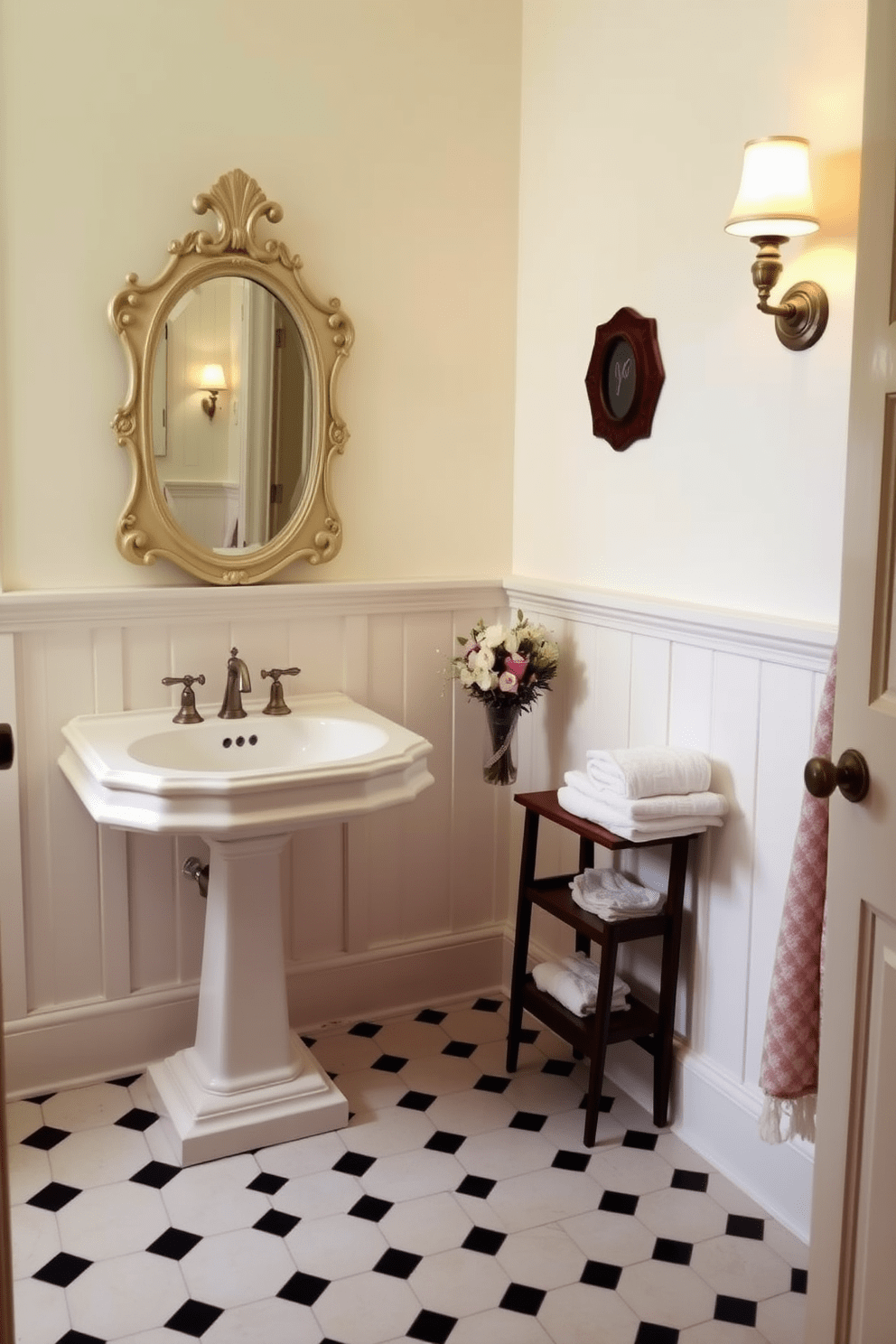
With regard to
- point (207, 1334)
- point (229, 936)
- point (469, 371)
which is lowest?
point (207, 1334)

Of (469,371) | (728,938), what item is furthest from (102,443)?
(728,938)

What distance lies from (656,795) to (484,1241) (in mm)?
908

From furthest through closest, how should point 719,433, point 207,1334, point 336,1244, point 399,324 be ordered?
point 399,324, point 719,433, point 336,1244, point 207,1334

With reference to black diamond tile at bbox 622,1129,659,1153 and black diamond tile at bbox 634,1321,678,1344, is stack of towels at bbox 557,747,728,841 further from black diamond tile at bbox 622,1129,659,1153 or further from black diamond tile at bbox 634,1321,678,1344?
black diamond tile at bbox 634,1321,678,1344

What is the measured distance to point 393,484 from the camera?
3.07 meters

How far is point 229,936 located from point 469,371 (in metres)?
1.57

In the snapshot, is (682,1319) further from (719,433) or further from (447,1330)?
(719,433)

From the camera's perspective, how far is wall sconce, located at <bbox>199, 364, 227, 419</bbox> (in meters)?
2.73

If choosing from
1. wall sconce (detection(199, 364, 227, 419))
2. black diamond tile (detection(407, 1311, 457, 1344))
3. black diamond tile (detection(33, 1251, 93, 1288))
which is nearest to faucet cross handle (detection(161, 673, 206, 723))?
wall sconce (detection(199, 364, 227, 419))

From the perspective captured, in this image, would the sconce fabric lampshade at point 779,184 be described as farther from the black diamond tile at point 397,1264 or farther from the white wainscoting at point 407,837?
the black diamond tile at point 397,1264

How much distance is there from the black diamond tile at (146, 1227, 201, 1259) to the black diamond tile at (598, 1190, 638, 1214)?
0.79 metres

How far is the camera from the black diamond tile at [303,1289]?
208 cm

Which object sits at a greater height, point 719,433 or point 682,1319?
point 719,433

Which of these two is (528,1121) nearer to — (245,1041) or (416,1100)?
(416,1100)
